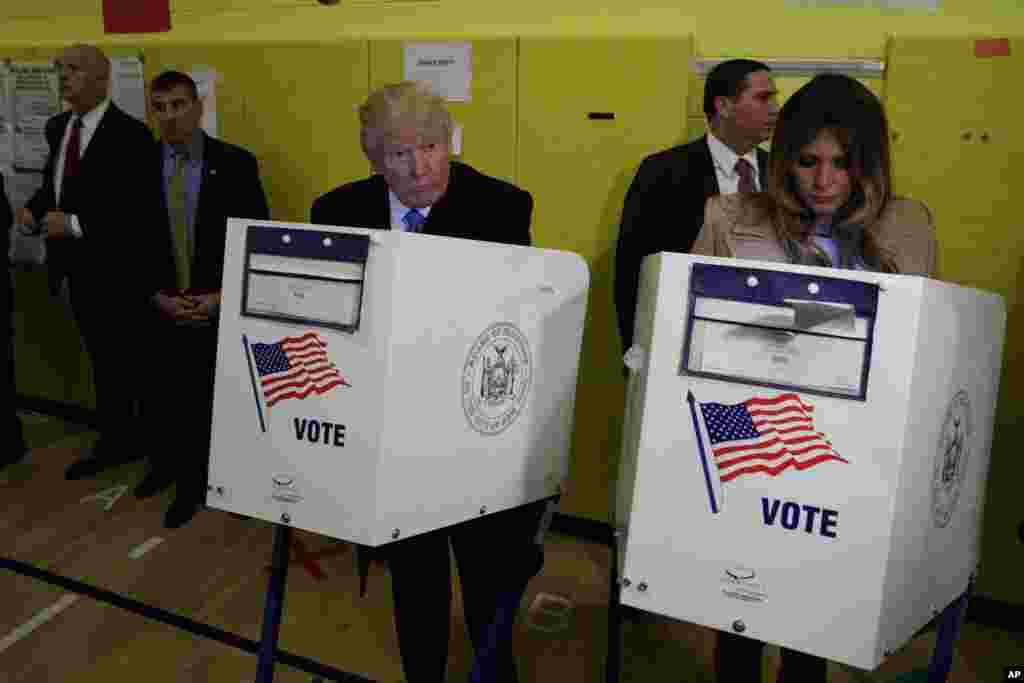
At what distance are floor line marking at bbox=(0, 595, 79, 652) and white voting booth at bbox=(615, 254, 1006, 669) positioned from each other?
1.91 meters

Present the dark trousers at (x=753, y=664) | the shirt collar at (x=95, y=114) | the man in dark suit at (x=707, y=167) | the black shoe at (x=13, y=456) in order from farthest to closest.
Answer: the black shoe at (x=13, y=456), the shirt collar at (x=95, y=114), the man in dark suit at (x=707, y=167), the dark trousers at (x=753, y=664)

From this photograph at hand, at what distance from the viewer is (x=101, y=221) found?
306 cm

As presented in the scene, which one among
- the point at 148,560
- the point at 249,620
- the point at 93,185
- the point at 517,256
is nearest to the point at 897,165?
the point at 517,256

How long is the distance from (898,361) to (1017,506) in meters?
1.90

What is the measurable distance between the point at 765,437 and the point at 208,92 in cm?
303

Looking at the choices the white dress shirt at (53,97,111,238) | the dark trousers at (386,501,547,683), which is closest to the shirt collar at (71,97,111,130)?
the white dress shirt at (53,97,111,238)

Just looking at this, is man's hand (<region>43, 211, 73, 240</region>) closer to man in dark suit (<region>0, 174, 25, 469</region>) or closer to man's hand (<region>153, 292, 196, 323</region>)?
man in dark suit (<region>0, 174, 25, 469</region>)

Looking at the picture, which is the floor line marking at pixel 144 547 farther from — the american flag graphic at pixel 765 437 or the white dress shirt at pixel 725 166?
the american flag graphic at pixel 765 437

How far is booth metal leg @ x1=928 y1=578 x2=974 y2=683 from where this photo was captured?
1.10 metres

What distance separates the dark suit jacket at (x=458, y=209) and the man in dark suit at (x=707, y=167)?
0.80m

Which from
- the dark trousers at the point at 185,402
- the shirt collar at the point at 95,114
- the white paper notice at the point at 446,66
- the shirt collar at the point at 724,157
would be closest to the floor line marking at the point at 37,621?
the dark trousers at the point at 185,402

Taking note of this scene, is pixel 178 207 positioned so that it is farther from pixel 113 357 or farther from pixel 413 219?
pixel 413 219

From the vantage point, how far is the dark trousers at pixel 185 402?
2.90 m

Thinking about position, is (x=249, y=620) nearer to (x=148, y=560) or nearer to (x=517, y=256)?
(x=148, y=560)
